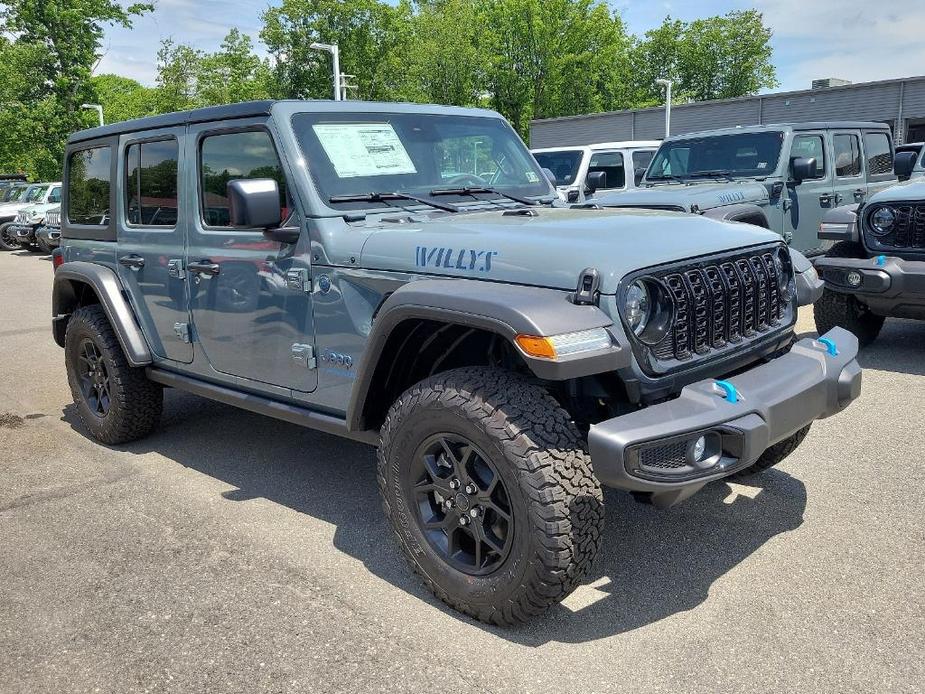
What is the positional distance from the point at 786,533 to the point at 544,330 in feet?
5.77

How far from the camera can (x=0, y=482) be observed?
15.1ft

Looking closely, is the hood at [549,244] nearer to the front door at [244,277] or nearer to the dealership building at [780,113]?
the front door at [244,277]

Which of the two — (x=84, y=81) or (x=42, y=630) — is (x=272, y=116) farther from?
(x=84, y=81)

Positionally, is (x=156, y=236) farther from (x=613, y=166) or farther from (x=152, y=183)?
(x=613, y=166)

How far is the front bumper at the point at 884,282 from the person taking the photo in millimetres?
5766

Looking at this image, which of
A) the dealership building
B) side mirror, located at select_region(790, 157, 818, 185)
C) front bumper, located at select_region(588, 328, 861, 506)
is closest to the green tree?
the dealership building

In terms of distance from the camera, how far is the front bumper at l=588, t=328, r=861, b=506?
2.54m

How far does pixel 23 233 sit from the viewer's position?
67.1ft

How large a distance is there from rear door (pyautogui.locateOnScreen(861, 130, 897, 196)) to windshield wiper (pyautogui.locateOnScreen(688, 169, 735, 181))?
1.89 m

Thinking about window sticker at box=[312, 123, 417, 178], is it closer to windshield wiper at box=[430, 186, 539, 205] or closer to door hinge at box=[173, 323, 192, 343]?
windshield wiper at box=[430, 186, 539, 205]

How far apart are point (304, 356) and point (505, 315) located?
1268 mm

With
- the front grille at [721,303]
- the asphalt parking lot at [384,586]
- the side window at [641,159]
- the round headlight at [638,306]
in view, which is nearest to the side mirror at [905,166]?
the side window at [641,159]

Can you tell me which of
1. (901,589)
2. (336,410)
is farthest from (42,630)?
(901,589)

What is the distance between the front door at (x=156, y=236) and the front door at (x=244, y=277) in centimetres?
14
